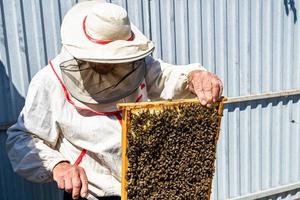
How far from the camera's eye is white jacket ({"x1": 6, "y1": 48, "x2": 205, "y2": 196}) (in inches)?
82.6

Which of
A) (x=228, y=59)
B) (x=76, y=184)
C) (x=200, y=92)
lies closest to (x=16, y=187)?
(x=76, y=184)

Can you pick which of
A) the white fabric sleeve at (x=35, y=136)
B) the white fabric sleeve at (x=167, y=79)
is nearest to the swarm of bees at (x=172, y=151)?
the white fabric sleeve at (x=167, y=79)

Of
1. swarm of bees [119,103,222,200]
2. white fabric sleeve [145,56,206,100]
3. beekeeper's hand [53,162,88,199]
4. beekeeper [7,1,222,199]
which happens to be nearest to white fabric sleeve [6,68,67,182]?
beekeeper [7,1,222,199]

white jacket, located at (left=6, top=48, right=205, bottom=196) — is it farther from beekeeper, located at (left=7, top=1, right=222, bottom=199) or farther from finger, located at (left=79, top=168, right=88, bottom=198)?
finger, located at (left=79, top=168, right=88, bottom=198)

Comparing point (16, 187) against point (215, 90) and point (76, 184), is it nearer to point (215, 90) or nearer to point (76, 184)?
point (76, 184)

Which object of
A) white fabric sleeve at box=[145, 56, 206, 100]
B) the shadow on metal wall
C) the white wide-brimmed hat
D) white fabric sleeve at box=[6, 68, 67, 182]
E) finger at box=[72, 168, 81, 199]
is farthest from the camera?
the shadow on metal wall

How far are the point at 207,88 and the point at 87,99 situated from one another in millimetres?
530

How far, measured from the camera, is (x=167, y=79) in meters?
2.36

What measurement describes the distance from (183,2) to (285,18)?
1017 mm

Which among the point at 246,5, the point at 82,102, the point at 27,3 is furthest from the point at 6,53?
the point at 246,5

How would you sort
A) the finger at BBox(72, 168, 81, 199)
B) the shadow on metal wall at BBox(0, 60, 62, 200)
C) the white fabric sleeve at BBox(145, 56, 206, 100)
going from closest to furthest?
the finger at BBox(72, 168, 81, 199), the white fabric sleeve at BBox(145, 56, 206, 100), the shadow on metal wall at BBox(0, 60, 62, 200)

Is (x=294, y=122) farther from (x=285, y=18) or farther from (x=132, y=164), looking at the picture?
(x=132, y=164)

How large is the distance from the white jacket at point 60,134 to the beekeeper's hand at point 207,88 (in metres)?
0.37

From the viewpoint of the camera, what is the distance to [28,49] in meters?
2.77
